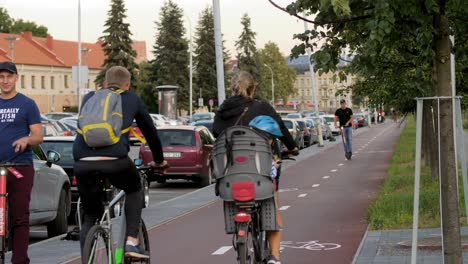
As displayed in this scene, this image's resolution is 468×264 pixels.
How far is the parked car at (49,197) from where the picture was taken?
11.6 metres

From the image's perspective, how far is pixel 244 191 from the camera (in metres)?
7.20

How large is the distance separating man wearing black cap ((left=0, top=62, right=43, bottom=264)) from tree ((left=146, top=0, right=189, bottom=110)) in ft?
322

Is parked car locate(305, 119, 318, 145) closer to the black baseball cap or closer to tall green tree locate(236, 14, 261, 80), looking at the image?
the black baseball cap

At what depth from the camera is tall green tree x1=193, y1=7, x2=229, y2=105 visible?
11369cm

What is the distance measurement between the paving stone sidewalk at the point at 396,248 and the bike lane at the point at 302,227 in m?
0.21

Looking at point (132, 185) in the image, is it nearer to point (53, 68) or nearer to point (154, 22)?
point (154, 22)

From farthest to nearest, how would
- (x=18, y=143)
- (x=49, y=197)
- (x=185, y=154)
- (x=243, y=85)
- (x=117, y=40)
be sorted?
(x=117, y=40) < (x=185, y=154) < (x=49, y=197) < (x=243, y=85) < (x=18, y=143)

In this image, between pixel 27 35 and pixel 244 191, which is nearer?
pixel 244 191

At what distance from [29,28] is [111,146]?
125 m

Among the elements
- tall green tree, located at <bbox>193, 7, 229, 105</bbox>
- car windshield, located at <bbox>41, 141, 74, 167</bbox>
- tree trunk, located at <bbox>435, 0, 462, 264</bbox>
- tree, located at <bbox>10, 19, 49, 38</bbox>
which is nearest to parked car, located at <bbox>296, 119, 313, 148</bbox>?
car windshield, located at <bbox>41, 141, 74, 167</bbox>

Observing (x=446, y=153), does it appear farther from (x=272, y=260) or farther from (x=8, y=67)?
(x=8, y=67)

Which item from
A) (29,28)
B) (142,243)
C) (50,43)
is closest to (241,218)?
(142,243)

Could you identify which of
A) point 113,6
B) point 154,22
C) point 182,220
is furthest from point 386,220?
point 154,22

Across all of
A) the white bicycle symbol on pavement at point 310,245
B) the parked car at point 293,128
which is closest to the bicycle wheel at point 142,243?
the white bicycle symbol on pavement at point 310,245
